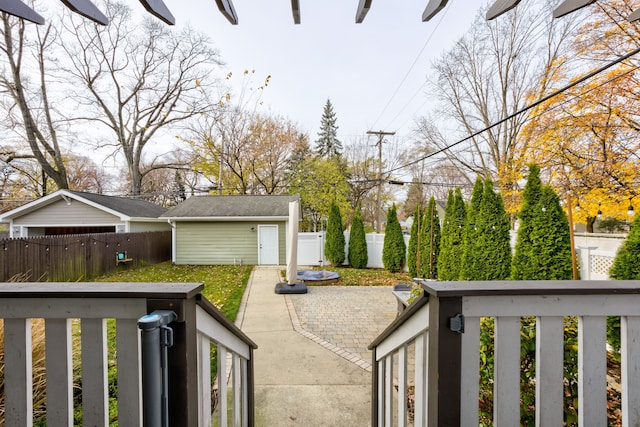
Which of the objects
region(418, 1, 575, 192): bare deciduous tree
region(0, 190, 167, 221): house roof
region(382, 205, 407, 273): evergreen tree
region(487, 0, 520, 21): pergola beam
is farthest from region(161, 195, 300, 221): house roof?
region(487, 0, 520, 21): pergola beam

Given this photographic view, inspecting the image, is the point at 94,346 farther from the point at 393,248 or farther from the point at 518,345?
the point at 393,248

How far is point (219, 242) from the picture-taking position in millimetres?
12156

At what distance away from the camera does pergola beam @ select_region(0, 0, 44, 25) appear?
1.31 meters

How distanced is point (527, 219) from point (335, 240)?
739 centimetres

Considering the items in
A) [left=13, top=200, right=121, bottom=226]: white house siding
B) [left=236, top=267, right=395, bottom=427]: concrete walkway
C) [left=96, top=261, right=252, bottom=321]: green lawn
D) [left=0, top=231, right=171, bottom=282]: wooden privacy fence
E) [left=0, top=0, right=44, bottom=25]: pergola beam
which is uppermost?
[left=0, top=0, right=44, bottom=25]: pergola beam

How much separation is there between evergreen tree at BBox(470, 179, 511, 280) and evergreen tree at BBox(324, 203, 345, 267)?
584 centimetres

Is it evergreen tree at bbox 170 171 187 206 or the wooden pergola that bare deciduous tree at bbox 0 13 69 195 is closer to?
evergreen tree at bbox 170 171 187 206

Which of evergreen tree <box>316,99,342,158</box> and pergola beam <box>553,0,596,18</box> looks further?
evergreen tree <box>316,99,342,158</box>

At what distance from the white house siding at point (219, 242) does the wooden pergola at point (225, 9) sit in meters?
10.7

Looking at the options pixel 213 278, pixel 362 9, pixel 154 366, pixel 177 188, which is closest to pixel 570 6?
pixel 362 9

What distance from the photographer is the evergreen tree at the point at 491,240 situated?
20.4ft

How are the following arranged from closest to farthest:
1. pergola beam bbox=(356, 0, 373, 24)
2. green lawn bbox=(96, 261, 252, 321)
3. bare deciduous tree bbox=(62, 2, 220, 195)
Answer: pergola beam bbox=(356, 0, 373, 24) < green lawn bbox=(96, 261, 252, 321) < bare deciduous tree bbox=(62, 2, 220, 195)

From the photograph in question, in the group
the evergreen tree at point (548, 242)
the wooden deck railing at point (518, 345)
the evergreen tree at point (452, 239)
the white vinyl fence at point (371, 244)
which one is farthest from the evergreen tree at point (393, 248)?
the wooden deck railing at point (518, 345)

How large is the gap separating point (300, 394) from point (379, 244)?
30.4 ft
